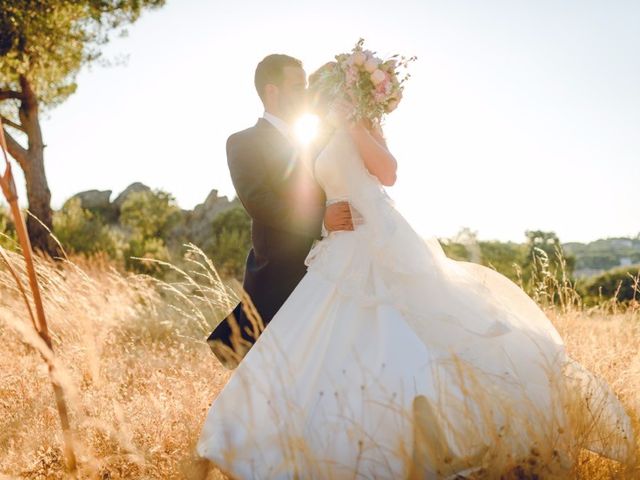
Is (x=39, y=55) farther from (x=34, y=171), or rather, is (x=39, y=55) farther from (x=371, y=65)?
(x=371, y=65)

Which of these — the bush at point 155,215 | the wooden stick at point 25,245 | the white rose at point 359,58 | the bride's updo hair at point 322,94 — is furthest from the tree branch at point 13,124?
the wooden stick at point 25,245

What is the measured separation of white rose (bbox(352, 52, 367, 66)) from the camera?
2.91 m

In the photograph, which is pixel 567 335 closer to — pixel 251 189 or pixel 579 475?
pixel 579 475

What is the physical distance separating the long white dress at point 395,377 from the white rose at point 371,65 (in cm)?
32

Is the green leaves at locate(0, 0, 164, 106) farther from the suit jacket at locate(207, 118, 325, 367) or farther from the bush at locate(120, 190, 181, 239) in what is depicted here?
the suit jacket at locate(207, 118, 325, 367)

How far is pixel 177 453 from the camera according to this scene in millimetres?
3035

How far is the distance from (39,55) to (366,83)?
11.4 metres

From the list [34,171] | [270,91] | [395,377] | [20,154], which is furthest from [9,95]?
[395,377]

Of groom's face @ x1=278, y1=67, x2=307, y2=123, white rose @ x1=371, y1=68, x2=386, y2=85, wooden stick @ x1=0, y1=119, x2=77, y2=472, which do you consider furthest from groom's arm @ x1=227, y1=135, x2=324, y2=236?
wooden stick @ x1=0, y1=119, x2=77, y2=472

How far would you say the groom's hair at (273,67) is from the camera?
3695 millimetres

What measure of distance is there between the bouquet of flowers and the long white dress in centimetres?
18

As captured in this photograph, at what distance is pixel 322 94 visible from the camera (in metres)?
3.12

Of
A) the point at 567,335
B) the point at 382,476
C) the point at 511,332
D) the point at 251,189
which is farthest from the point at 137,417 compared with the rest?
the point at 567,335

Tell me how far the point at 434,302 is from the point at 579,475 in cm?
92
